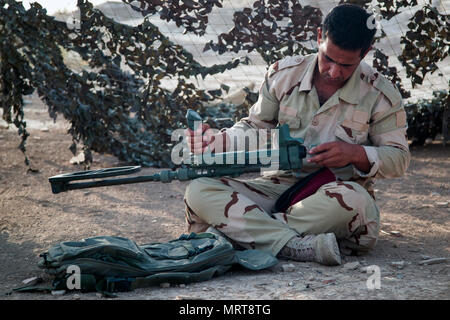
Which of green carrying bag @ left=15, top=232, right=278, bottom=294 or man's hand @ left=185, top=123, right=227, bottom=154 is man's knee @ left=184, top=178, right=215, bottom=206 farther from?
green carrying bag @ left=15, top=232, right=278, bottom=294

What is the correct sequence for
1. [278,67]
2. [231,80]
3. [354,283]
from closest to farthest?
1. [354,283]
2. [278,67]
3. [231,80]

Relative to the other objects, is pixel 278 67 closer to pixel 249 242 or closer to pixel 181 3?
pixel 249 242

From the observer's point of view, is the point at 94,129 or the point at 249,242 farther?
the point at 94,129

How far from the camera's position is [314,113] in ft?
9.84

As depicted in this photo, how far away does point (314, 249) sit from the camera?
106 inches

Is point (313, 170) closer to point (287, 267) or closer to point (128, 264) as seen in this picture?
point (287, 267)

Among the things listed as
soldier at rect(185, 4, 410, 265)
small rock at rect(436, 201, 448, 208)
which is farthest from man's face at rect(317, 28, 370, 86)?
small rock at rect(436, 201, 448, 208)

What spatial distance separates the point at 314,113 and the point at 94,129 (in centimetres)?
237

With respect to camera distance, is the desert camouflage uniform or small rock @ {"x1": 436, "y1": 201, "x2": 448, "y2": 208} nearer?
the desert camouflage uniform

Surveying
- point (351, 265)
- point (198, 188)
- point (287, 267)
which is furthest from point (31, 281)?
point (351, 265)

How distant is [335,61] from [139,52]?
7.38 ft

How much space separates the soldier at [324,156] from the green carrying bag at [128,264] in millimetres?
256

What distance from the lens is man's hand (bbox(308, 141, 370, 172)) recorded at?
107 inches

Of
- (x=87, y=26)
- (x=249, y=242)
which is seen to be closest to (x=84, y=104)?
(x=87, y=26)
